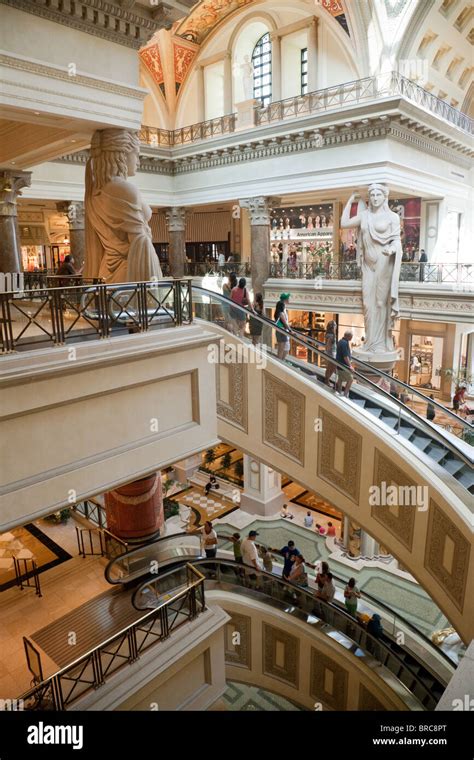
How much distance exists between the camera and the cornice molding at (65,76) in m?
4.62

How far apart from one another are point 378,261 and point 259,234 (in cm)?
660

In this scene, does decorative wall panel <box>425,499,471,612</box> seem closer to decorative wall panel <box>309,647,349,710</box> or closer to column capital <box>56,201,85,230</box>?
decorative wall panel <box>309,647,349,710</box>

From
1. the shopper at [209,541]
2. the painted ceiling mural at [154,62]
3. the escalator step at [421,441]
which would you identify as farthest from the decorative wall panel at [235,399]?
the painted ceiling mural at [154,62]

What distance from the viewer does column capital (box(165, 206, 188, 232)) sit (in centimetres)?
1809

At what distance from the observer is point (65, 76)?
4883mm

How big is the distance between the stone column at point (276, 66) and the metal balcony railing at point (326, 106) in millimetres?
987

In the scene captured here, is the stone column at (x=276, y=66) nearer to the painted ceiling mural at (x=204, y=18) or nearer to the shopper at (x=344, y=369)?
the painted ceiling mural at (x=204, y=18)

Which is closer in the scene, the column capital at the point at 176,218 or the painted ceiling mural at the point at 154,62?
the painted ceiling mural at the point at 154,62

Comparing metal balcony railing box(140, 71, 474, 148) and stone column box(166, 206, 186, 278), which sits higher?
metal balcony railing box(140, 71, 474, 148)

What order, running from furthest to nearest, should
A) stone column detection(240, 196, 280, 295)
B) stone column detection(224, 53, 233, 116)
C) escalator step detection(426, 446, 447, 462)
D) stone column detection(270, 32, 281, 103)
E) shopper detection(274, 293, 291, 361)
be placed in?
stone column detection(224, 53, 233, 116)
stone column detection(240, 196, 280, 295)
stone column detection(270, 32, 281, 103)
shopper detection(274, 293, 291, 361)
escalator step detection(426, 446, 447, 462)

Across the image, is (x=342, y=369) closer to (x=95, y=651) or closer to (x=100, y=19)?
Answer: (x=95, y=651)

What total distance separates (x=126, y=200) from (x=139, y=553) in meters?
5.71

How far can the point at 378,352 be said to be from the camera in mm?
10633

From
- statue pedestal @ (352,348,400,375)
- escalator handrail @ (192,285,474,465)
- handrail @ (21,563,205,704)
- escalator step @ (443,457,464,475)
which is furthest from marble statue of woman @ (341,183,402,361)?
handrail @ (21,563,205,704)
